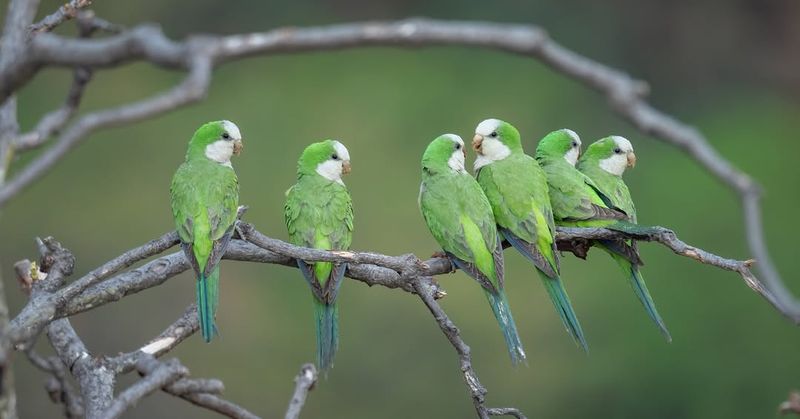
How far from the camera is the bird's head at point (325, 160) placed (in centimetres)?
317

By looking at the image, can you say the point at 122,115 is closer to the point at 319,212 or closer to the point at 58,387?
the point at 319,212

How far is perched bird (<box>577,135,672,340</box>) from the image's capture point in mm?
3172

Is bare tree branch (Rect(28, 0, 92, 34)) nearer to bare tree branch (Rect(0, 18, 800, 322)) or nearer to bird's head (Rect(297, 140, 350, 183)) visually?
bird's head (Rect(297, 140, 350, 183))

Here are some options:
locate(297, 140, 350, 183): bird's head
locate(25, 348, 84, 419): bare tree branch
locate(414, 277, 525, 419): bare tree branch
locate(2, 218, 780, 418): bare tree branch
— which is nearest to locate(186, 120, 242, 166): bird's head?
locate(297, 140, 350, 183): bird's head

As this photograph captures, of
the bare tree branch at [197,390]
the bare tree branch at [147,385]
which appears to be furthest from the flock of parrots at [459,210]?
the bare tree branch at [147,385]

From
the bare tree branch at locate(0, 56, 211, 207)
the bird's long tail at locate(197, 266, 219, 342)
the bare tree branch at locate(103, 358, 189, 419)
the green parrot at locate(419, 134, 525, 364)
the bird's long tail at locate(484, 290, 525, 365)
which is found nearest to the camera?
the bare tree branch at locate(0, 56, 211, 207)

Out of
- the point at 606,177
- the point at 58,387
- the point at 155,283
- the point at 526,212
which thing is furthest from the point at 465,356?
the point at 58,387

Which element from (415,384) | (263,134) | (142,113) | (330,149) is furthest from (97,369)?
(263,134)

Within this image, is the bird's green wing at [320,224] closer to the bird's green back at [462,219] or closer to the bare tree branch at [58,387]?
the bird's green back at [462,219]

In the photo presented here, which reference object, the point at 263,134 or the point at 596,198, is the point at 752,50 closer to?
the point at 263,134

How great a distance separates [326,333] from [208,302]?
1.16 feet

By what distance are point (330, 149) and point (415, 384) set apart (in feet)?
11.6

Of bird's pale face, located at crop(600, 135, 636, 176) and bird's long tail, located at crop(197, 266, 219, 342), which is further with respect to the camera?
bird's pale face, located at crop(600, 135, 636, 176)

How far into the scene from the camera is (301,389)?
8.00 ft
